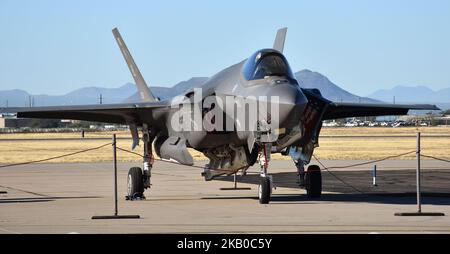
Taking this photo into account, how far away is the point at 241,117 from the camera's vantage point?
17812 millimetres

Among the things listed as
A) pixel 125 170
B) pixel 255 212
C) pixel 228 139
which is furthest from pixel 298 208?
pixel 125 170

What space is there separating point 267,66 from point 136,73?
896 centimetres

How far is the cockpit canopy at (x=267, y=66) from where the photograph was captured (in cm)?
1738

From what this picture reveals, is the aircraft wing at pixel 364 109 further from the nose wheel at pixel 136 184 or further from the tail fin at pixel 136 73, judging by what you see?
the tail fin at pixel 136 73

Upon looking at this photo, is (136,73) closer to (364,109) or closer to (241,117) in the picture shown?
(364,109)

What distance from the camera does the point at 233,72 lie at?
18859 millimetres

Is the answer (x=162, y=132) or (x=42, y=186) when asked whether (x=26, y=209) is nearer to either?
(x=162, y=132)

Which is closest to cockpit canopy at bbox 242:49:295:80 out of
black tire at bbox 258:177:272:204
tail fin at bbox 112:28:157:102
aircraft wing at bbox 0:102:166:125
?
black tire at bbox 258:177:272:204

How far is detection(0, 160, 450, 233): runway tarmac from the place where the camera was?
13703 millimetres

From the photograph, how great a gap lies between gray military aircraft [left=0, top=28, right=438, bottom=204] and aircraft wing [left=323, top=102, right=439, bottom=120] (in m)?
0.03

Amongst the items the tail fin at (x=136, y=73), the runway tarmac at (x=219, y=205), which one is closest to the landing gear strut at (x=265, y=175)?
the runway tarmac at (x=219, y=205)

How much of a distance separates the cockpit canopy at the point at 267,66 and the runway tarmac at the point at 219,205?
8.88 feet

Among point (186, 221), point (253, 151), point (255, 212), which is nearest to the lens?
point (186, 221)

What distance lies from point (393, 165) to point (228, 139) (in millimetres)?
17111
